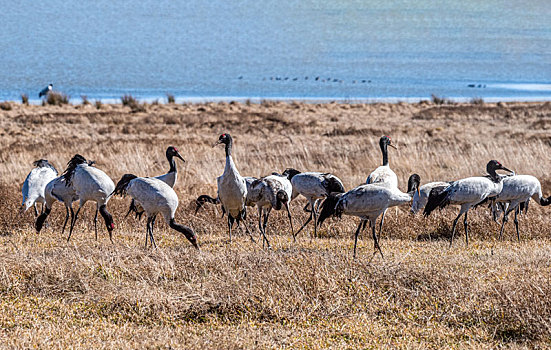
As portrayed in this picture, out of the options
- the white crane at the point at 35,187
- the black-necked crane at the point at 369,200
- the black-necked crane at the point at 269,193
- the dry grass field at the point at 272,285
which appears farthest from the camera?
the white crane at the point at 35,187

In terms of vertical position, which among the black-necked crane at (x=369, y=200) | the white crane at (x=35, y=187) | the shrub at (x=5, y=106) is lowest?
the shrub at (x=5, y=106)

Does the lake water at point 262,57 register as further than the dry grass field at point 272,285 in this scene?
Yes

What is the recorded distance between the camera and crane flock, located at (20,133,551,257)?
27.2ft

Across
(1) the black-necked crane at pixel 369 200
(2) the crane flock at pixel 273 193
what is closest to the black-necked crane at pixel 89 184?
(2) the crane flock at pixel 273 193

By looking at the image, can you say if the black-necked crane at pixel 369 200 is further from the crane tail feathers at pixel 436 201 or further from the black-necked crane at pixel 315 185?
the black-necked crane at pixel 315 185

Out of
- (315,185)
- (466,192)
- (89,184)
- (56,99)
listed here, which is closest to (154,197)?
(89,184)

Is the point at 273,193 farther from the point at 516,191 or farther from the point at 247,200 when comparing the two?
the point at 516,191

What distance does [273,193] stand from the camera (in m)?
9.33

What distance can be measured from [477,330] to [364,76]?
66.3m

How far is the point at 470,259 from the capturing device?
8.02 meters

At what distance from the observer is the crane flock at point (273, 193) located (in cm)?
829

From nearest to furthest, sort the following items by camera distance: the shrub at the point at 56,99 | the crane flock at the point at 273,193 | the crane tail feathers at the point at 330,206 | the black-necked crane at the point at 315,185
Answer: the crane flock at the point at 273,193
the crane tail feathers at the point at 330,206
the black-necked crane at the point at 315,185
the shrub at the point at 56,99

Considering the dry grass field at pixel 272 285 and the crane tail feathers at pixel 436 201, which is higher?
the crane tail feathers at pixel 436 201

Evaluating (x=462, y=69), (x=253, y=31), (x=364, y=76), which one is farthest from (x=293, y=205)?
(x=253, y=31)
